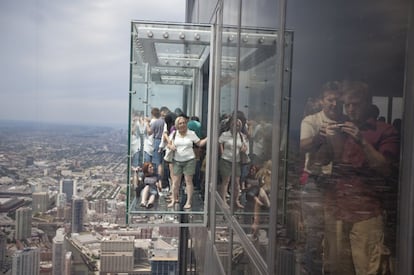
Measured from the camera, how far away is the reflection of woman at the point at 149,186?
5.66 m

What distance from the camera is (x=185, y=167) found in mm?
5809

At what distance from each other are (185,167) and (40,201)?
223 inches

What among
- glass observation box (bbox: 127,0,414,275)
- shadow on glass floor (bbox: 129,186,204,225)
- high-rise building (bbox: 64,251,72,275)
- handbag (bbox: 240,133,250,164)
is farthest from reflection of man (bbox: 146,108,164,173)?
high-rise building (bbox: 64,251,72,275)

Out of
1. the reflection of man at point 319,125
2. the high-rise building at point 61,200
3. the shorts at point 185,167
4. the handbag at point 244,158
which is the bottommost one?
the high-rise building at point 61,200

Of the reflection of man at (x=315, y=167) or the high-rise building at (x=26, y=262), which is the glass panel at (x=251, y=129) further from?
the high-rise building at (x=26, y=262)

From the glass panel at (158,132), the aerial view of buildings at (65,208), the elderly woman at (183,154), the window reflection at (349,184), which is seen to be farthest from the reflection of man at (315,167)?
the aerial view of buildings at (65,208)

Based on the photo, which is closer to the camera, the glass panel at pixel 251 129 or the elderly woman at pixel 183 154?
the glass panel at pixel 251 129

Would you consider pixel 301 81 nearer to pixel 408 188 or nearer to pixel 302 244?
pixel 302 244

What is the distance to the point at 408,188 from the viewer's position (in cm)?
95

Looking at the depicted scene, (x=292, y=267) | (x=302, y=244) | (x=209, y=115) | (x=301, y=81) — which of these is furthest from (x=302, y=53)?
(x=209, y=115)

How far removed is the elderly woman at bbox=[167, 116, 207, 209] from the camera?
225 inches

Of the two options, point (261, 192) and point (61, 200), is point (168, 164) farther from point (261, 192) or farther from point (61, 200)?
point (61, 200)

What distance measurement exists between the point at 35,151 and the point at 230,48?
7.44m

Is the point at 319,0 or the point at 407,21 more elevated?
the point at 319,0
